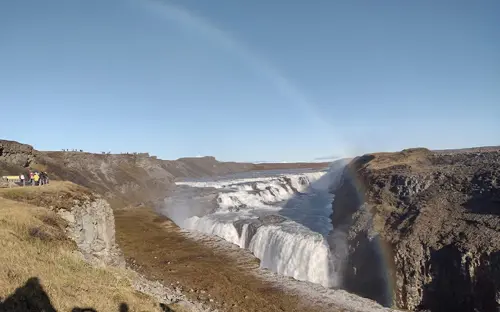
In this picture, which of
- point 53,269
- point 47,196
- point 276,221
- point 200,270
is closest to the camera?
point 53,269

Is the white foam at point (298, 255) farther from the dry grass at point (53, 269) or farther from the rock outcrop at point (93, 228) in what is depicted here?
the dry grass at point (53, 269)

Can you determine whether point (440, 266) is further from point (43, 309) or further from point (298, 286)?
point (43, 309)

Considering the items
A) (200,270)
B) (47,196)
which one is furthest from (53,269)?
(200,270)

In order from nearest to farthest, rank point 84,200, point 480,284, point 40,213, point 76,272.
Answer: point 76,272 < point 40,213 < point 480,284 < point 84,200

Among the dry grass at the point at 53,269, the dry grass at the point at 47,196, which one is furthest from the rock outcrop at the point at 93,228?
the dry grass at the point at 53,269

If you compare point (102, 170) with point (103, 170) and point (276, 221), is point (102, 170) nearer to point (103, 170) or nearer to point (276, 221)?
point (103, 170)

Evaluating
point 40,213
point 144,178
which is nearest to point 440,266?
point 40,213

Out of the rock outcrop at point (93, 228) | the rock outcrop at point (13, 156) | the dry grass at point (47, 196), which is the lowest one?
the rock outcrop at point (93, 228)
